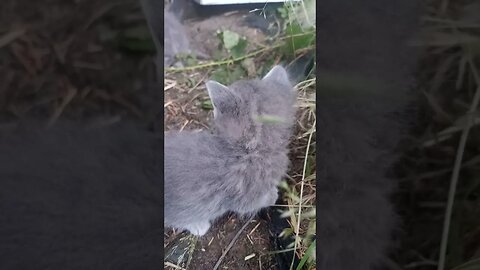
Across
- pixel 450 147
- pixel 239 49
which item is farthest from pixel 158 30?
pixel 450 147

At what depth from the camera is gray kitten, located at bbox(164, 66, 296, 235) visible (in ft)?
1.77

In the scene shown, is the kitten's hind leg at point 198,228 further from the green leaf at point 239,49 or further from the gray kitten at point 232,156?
the green leaf at point 239,49

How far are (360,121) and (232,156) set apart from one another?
4.5 inches

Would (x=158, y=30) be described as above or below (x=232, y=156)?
above

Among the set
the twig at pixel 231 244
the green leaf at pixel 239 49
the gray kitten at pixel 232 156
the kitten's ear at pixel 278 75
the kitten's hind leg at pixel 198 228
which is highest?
the green leaf at pixel 239 49

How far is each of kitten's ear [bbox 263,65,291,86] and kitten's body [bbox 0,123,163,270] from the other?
0.35 feet

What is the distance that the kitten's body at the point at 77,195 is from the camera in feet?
1.75

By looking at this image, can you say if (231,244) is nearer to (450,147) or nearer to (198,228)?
(198,228)

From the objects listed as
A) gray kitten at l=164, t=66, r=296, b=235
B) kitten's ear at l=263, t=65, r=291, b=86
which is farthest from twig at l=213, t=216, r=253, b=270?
kitten's ear at l=263, t=65, r=291, b=86

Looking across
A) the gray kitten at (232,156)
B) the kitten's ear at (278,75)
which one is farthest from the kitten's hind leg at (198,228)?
the kitten's ear at (278,75)

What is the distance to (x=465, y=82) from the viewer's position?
550 mm

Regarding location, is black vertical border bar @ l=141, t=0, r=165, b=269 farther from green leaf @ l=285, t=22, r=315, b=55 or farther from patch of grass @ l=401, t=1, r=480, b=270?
patch of grass @ l=401, t=1, r=480, b=270

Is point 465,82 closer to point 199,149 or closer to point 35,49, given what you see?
point 199,149

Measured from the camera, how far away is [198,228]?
0.54 meters
